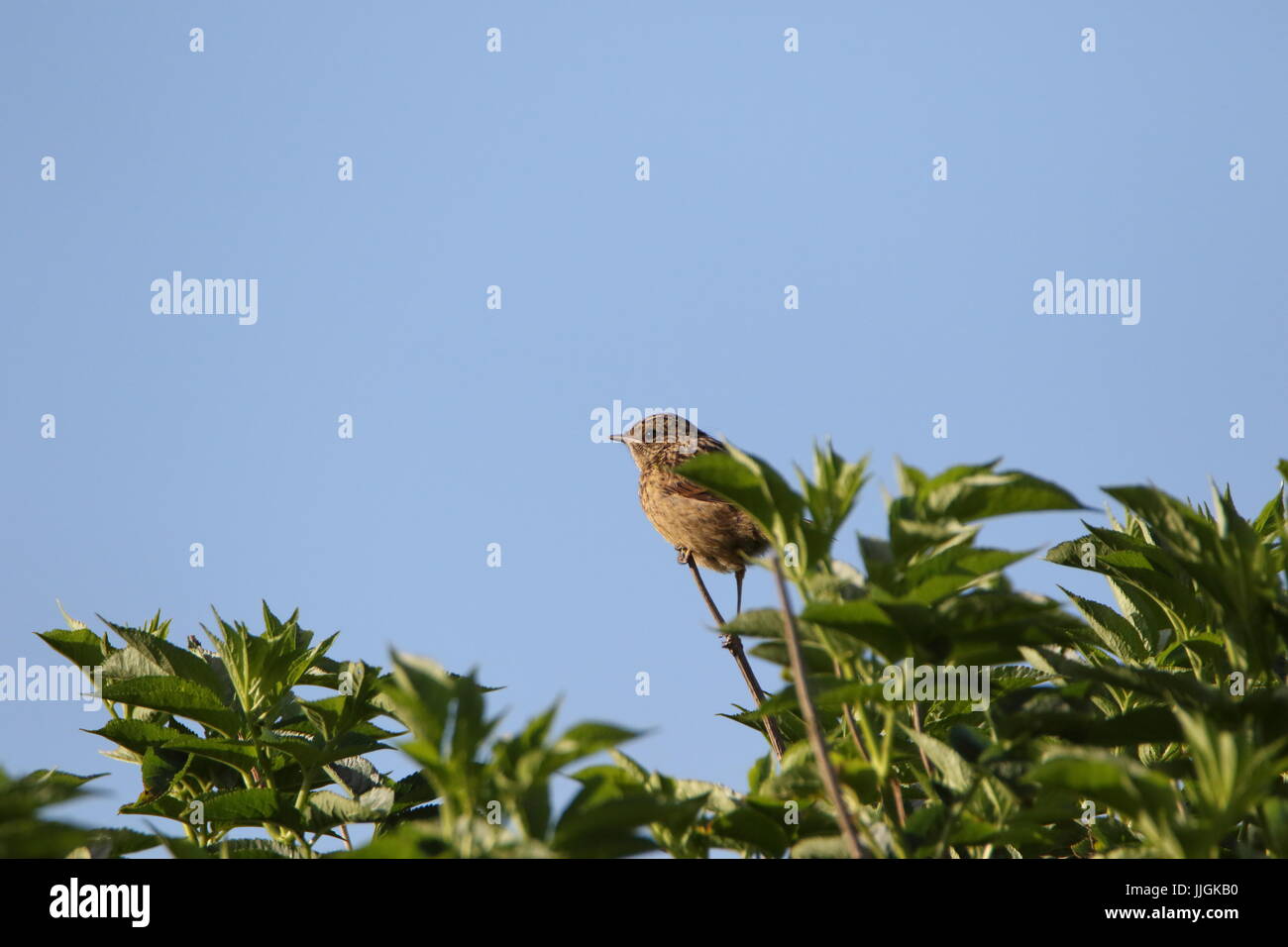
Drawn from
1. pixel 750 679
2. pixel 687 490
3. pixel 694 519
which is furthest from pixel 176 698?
pixel 687 490

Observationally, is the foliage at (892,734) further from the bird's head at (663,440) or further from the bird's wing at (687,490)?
the bird's head at (663,440)

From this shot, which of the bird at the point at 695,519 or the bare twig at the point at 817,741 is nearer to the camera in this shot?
the bare twig at the point at 817,741

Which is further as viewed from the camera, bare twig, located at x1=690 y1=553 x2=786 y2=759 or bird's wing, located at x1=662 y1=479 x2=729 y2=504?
bird's wing, located at x1=662 y1=479 x2=729 y2=504

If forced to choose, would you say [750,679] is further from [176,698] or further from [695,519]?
[695,519]

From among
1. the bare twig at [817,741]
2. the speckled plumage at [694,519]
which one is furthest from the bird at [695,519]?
the bare twig at [817,741]

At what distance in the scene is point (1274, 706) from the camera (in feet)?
6.93

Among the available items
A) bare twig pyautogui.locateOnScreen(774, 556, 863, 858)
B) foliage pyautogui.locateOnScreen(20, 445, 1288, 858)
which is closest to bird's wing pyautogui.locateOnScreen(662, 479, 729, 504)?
foliage pyautogui.locateOnScreen(20, 445, 1288, 858)

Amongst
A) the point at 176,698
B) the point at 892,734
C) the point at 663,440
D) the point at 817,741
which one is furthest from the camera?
the point at 663,440

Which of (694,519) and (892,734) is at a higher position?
(694,519)

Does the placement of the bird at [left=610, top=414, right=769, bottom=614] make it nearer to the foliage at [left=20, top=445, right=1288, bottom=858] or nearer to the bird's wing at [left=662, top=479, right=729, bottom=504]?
the bird's wing at [left=662, top=479, right=729, bottom=504]
